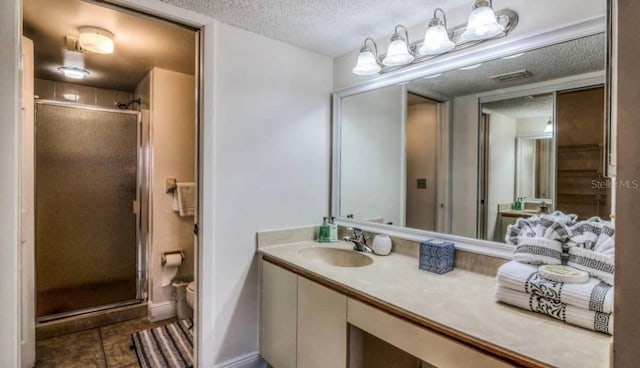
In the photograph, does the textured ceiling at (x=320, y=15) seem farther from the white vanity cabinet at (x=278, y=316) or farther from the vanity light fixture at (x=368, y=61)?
the white vanity cabinet at (x=278, y=316)

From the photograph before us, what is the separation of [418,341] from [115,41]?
2.50m

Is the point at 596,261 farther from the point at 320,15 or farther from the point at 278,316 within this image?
the point at 320,15

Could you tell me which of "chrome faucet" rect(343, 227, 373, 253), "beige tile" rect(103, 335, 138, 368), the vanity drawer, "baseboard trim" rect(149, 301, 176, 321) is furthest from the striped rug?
the vanity drawer

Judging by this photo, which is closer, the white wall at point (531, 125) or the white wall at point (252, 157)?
the white wall at point (531, 125)

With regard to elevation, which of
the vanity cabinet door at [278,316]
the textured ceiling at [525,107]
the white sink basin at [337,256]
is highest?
the textured ceiling at [525,107]

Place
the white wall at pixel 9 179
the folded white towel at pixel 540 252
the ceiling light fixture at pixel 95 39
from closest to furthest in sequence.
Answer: the folded white towel at pixel 540 252 → the white wall at pixel 9 179 → the ceiling light fixture at pixel 95 39

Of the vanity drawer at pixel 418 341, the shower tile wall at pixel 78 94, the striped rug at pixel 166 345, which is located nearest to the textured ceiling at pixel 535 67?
the vanity drawer at pixel 418 341

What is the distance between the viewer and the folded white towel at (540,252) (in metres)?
1.17

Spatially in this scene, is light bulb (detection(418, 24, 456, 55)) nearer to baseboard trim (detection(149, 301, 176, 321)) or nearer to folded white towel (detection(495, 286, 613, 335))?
folded white towel (detection(495, 286, 613, 335))

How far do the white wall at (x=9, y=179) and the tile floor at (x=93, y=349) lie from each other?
96 cm

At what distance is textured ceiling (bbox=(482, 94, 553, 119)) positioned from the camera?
1.42 m

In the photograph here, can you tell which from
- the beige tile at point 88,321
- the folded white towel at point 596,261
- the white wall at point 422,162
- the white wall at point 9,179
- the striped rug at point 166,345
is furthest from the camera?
the beige tile at point 88,321

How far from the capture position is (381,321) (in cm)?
121

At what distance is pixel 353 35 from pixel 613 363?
1.85 metres
